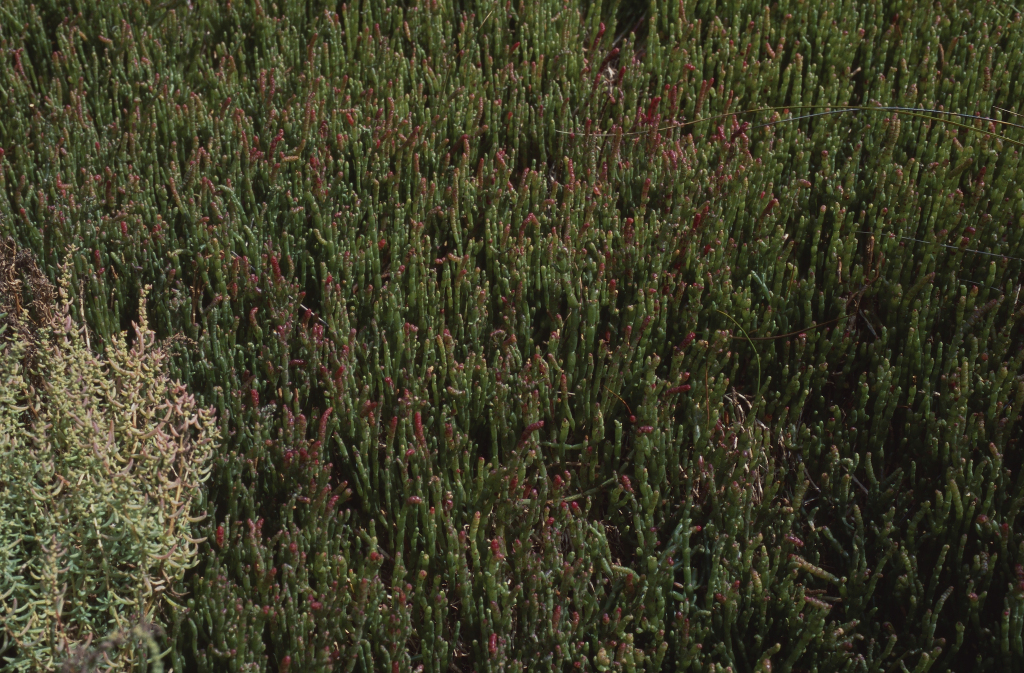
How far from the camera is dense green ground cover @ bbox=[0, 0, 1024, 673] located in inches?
94.0

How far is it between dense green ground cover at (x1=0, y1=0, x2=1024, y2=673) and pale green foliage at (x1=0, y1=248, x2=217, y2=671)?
0.13 meters

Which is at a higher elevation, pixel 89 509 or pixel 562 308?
pixel 562 308

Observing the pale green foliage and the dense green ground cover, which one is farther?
the dense green ground cover

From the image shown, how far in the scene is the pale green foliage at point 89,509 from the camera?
7.16 feet

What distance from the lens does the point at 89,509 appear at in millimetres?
2332

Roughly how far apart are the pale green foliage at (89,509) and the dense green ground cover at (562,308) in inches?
5.2

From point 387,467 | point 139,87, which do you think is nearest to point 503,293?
point 387,467

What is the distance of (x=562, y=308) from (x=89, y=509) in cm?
161

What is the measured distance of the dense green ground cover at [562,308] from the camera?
2.39 m

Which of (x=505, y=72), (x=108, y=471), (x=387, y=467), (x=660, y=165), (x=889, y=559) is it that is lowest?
(x=889, y=559)

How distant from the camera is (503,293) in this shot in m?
3.01

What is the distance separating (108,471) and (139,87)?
1996 mm

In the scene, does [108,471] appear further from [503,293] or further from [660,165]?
[660,165]

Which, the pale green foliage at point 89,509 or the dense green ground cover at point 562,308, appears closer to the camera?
the pale green foliage at point 89,509
